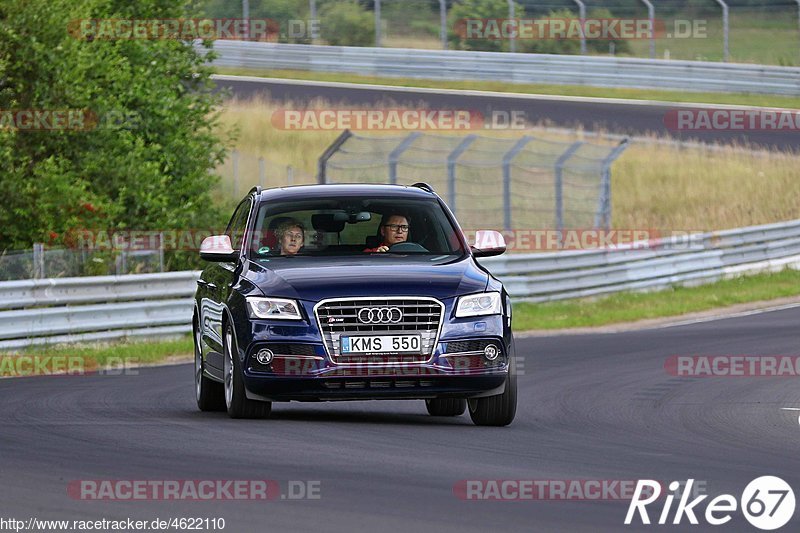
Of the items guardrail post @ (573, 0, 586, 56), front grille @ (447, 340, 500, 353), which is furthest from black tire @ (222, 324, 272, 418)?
guardrail post @ (573, 0, 586, 56)

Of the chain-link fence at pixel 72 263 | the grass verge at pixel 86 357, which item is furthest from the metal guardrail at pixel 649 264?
the grass verge at pixel 86 357

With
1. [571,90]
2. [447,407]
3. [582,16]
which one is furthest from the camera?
[571,90]

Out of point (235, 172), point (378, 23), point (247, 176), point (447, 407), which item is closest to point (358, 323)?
point (447, 407)

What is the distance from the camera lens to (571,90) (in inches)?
1799

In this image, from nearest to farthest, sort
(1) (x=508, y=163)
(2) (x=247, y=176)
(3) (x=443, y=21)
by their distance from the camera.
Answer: (1) (x=508, y=163) → (2) (x=247, y=176) → (3) (x=443, y=21)

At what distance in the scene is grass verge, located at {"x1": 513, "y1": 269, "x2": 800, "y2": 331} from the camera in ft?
79.5

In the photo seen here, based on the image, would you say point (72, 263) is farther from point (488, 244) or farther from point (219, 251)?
point (488, 244)

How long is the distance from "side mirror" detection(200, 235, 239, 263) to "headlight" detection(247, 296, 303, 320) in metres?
0.93

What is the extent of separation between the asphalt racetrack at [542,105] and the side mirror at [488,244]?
2788cm

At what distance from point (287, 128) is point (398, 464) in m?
31.0

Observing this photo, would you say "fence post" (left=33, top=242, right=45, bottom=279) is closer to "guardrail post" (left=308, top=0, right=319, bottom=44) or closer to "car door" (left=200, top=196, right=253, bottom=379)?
"car door" (left=200, top=196, right=253, bottom=379)

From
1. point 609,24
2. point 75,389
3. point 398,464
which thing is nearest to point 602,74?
point 609,24

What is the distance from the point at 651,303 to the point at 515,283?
2650 mm

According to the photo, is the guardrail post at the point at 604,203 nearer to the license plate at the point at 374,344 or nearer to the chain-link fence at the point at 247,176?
the chain-link fence at the point at 247,176
